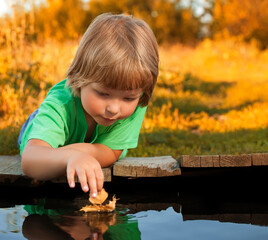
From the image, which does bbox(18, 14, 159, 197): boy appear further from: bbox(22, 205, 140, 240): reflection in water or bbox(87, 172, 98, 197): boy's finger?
bbox(22, 205, 140, 240): reflection in water

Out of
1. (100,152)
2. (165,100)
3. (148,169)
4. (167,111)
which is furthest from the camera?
(165,100)

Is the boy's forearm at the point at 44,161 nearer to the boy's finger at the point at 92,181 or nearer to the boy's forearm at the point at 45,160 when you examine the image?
the boy's forearm at the point at 45,160

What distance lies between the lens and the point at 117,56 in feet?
6.92

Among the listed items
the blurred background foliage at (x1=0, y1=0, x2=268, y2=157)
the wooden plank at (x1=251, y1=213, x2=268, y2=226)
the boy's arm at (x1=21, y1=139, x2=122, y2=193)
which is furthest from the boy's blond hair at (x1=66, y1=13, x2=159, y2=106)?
the blurred background foliage at (x1=0, y1=0, x2=268, y2=157)

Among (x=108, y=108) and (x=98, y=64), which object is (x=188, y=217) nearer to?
(x=108, y=108)

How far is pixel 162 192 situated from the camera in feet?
8.05

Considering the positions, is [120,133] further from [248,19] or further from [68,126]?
[248,19]

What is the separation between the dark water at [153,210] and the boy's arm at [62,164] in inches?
7.1

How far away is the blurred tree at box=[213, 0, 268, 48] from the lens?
70.4 ft

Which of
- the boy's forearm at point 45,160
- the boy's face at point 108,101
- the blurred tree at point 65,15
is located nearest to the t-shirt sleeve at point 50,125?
the boy's forearm at point 45,160

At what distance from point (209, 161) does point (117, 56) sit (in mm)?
750

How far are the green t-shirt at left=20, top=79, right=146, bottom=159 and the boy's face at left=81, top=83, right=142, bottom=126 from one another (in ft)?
0.85

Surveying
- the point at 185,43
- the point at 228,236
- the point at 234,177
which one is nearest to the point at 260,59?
the point at 234,177

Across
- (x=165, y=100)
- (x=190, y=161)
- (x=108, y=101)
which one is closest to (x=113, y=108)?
(x=108, y=101)
